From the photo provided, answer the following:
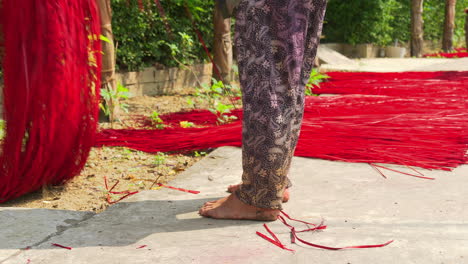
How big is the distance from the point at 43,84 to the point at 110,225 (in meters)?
0.67

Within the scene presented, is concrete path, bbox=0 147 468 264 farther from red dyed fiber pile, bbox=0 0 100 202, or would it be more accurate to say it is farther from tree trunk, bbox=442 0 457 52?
tree trunk, bbox=442 0 457 52

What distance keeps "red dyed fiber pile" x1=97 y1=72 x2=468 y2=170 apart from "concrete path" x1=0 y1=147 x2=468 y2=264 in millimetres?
396

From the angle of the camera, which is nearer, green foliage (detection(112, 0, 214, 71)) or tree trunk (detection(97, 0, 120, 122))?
tree trunk (detection(97, 0, 120, 122))

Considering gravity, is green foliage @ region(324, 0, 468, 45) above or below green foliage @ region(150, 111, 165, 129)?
above

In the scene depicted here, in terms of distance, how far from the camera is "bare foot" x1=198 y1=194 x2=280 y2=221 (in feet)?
7.43

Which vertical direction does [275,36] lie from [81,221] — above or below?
above

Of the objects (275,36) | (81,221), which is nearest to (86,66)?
(81,221)

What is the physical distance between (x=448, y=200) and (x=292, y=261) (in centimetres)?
95

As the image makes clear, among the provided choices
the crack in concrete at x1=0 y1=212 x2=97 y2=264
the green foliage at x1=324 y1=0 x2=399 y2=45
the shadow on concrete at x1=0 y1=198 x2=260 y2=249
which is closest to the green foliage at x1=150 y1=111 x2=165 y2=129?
the shadow on concrete at x1=0 y1=198 x2=260 y2=249

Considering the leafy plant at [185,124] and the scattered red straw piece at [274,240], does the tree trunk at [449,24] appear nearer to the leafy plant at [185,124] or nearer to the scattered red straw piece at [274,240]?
the leafy plant at [185,124]

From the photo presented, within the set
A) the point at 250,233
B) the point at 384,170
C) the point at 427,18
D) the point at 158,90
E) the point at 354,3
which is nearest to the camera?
the point at 250,233

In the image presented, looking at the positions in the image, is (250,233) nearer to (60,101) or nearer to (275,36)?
(275,36)

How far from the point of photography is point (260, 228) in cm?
219

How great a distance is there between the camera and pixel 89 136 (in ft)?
8.95
